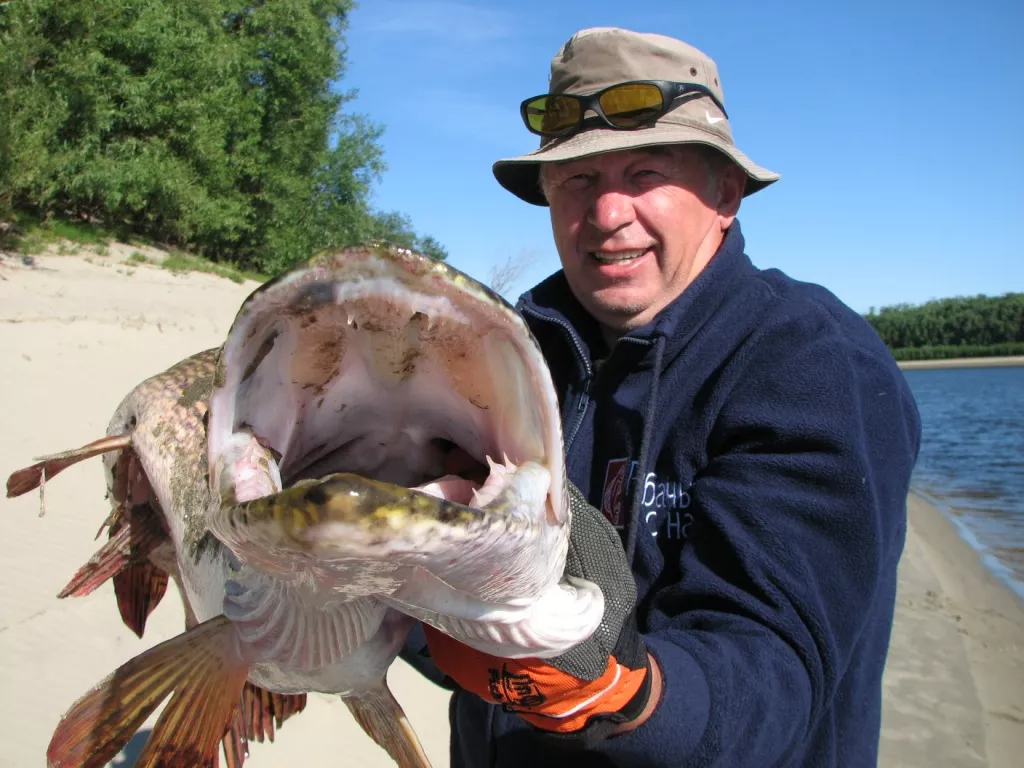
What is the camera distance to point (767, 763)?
1597 mm

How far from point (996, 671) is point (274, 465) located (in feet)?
24.9

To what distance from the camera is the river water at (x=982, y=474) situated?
36.0 feet

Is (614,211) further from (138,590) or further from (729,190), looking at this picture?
(138,590)

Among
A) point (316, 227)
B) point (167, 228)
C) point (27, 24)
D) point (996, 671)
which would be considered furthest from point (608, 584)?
point (316, 227)

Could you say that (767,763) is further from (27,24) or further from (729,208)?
(27,24)

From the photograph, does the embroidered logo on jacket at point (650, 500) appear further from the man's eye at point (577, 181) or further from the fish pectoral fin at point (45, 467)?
the fish pectoral fin at point (45, 467)

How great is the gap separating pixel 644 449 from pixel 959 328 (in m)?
89.1

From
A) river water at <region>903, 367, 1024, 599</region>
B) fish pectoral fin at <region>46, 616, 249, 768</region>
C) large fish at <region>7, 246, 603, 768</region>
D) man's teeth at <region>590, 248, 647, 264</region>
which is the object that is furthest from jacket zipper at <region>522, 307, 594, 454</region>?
river water at <region>903, 367, 1024, 599</region>

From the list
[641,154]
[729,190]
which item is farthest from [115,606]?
[729,190]

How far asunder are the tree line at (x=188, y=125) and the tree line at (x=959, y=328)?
6483 centimetres

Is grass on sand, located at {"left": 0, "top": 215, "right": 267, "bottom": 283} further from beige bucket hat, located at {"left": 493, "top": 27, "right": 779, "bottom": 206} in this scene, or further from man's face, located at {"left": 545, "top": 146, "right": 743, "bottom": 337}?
man's face, located at {"left": 545, "top": 146, "right": 743, "bottom": 337}

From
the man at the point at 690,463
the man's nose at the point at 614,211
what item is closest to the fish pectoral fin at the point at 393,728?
the man at the point at 690,463

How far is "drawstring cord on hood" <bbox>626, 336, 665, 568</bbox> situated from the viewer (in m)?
1.83

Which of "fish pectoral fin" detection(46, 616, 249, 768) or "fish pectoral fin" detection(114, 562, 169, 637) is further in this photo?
"fish pectoral fin" detection(114, 562, 169, 637)
